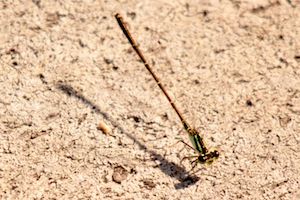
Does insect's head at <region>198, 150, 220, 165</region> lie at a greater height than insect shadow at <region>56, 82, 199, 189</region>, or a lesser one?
greater

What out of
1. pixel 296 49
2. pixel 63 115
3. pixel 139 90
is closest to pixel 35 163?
pixel 63 115

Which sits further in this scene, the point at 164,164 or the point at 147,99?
the point at 147,99

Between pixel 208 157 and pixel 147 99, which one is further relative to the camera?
pixel 147 99

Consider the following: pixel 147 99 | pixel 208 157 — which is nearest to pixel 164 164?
pixel 208 157

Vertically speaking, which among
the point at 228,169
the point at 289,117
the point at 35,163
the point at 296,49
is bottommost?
the point at 35,163

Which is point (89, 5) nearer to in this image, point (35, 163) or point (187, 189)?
point (35, 163)

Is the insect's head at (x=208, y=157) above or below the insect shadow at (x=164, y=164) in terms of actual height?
above

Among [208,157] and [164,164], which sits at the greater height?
[208,157]

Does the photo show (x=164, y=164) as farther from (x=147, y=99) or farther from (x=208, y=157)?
(x=147, y=99)
